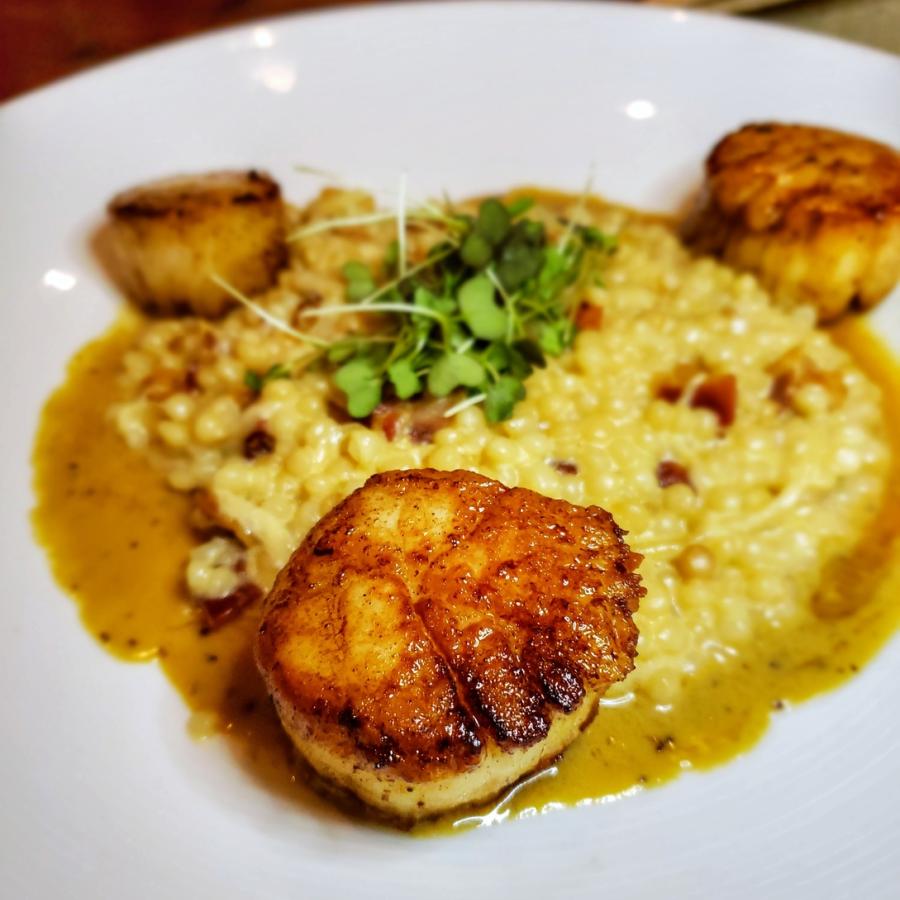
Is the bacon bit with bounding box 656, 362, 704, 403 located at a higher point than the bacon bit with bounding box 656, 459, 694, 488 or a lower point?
higher

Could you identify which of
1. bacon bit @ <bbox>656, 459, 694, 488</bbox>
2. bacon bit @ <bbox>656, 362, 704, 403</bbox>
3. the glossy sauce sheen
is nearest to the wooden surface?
the glossy sauce sheen

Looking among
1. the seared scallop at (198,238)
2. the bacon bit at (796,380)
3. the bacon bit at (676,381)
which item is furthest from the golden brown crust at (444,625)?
the seared scallop at (198,238)

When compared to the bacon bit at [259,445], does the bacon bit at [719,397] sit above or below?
above

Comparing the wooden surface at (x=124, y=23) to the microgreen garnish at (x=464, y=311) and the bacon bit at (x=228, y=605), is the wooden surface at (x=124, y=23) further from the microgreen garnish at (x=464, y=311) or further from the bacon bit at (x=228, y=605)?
the bacon bit at (x=228, y=605)

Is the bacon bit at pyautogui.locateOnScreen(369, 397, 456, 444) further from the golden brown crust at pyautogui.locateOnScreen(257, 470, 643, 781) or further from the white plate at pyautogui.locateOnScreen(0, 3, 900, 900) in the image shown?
the white plate at pyautogui.locateOnScreen(0, 3, 900, 900)

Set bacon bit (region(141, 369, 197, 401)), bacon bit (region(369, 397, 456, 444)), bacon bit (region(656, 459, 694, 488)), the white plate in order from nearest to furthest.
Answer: the white plate
bacon bit (region(369, 397, 456, 444))
bacon bit (region(656, 459, 694, 488))
bacon bit (region(141, 369, 197, 401))

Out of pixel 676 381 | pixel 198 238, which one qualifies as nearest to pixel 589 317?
pixel 676 381

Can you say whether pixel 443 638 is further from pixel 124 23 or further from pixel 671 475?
pixel 124 23
